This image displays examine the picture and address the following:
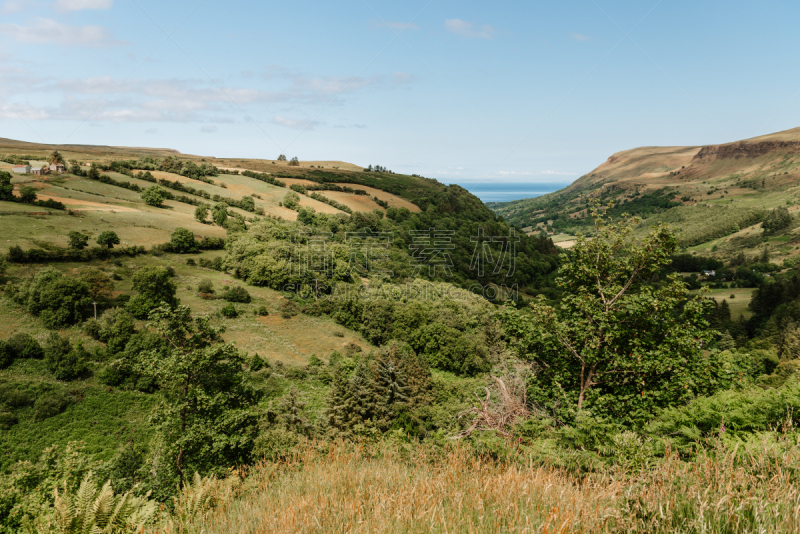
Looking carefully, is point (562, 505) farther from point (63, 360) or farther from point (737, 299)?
point (737, 299)

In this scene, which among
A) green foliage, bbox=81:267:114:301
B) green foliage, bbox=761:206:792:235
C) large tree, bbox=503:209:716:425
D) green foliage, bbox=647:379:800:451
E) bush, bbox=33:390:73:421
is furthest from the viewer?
green foliage, bbox=761:206:792:235

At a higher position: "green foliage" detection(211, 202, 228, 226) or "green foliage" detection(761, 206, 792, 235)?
"green foliage" detection(761, 206, 792, 235)

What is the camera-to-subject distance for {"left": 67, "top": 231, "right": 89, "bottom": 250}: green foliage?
36188 mm

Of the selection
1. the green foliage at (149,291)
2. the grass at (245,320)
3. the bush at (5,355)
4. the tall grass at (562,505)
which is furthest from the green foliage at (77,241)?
the tall grass at (562,505)

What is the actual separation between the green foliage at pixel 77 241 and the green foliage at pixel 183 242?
968 centimetres

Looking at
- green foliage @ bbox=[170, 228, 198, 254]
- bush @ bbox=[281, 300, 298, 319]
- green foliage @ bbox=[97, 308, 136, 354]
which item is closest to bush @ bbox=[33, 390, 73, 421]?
green foliage @ bbox=[97, 308, 136, 354]

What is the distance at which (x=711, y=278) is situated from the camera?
87.8m

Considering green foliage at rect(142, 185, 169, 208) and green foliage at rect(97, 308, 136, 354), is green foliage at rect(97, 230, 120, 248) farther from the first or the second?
green foliage at rect(142, 185, 169, 208)

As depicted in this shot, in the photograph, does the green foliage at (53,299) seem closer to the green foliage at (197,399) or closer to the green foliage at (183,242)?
the green foliage at (183,242)

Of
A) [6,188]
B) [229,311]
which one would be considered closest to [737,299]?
[229,311]

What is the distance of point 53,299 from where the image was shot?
27.6m

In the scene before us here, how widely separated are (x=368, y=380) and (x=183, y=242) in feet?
119

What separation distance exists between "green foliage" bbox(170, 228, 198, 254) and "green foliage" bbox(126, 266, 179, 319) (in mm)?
14391

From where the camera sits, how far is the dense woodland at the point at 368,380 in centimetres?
416
